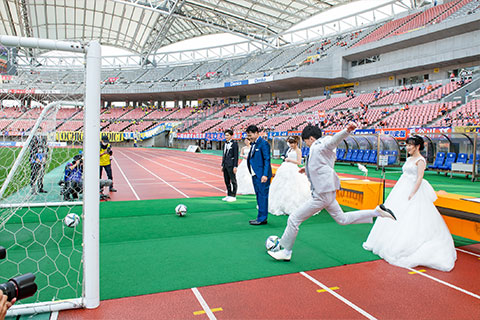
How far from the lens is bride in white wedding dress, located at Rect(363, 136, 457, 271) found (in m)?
4.30

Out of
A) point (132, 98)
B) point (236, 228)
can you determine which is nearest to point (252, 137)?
point (236, 228)

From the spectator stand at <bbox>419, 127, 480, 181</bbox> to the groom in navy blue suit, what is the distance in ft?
38.4

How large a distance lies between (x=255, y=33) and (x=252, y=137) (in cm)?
4339

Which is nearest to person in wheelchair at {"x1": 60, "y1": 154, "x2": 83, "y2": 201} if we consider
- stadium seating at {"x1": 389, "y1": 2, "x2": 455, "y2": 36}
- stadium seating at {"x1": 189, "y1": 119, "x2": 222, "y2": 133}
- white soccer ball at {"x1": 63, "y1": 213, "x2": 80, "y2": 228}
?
white soccer ball at {"x1": 63, "y1": 213, "x2": 80, "y2": 228}

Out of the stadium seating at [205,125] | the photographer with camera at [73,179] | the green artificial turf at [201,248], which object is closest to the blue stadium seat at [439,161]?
the green artificial turf at [201,248]

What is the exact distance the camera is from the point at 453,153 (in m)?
15.5

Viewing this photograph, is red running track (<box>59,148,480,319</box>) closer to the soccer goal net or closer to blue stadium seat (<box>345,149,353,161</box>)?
the soccer goal net

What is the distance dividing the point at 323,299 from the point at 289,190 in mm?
3966

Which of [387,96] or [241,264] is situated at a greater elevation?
[387,96]

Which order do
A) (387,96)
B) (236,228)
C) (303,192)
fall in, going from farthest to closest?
(387,96) → (303,192) → (236,228)

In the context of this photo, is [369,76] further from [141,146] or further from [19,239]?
[19,239]

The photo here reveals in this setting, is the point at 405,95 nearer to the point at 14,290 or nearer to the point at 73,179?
the point at 73,179

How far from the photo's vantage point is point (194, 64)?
2286 inches

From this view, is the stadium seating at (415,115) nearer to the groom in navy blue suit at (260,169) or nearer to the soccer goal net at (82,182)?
the groom in navy blue suit at (260,169)
